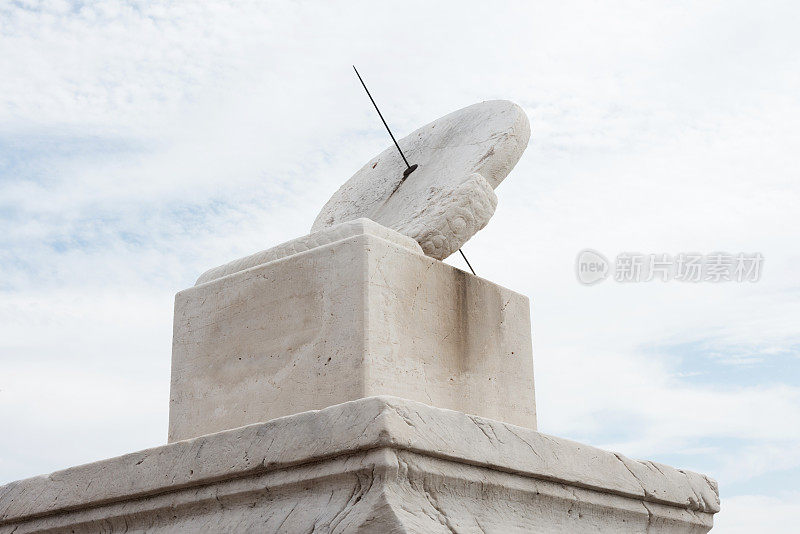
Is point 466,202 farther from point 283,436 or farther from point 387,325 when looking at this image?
point 283,436

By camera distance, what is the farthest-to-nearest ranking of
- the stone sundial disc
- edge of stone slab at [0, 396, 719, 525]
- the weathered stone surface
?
the stone sundial disc → the weathered stone surface → edge of stone slab at [0, 396, 719, 525]

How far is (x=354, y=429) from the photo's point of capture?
2.42m

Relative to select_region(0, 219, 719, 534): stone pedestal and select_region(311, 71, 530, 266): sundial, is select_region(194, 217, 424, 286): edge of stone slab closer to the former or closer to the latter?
select_region(0, 219, 719, 534): stone pedestal

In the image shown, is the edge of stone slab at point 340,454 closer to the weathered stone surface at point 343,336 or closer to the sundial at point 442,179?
the weathered stone surface at point 343,336

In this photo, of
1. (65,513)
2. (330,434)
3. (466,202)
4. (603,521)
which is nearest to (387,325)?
(330,434)

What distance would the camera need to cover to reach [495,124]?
3711 mm

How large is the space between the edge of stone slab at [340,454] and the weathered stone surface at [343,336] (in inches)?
11.0

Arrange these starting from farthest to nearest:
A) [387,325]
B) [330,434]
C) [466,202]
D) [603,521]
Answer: [466,202] < [603,521] < [387,325] < [330,434]

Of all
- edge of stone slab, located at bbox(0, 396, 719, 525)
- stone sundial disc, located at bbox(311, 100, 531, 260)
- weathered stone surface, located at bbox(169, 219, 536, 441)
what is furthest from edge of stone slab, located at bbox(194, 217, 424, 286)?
edge of stone slab, located at bbox(0, 396, 719, 525)

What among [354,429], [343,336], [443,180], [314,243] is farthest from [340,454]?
[443,180]

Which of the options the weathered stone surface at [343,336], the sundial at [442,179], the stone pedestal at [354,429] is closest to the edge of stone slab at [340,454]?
the stone pedestal at [354,429]

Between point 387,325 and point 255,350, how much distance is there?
0.54m

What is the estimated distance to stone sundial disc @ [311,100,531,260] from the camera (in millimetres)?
3391

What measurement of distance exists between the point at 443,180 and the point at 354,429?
1443 mm
